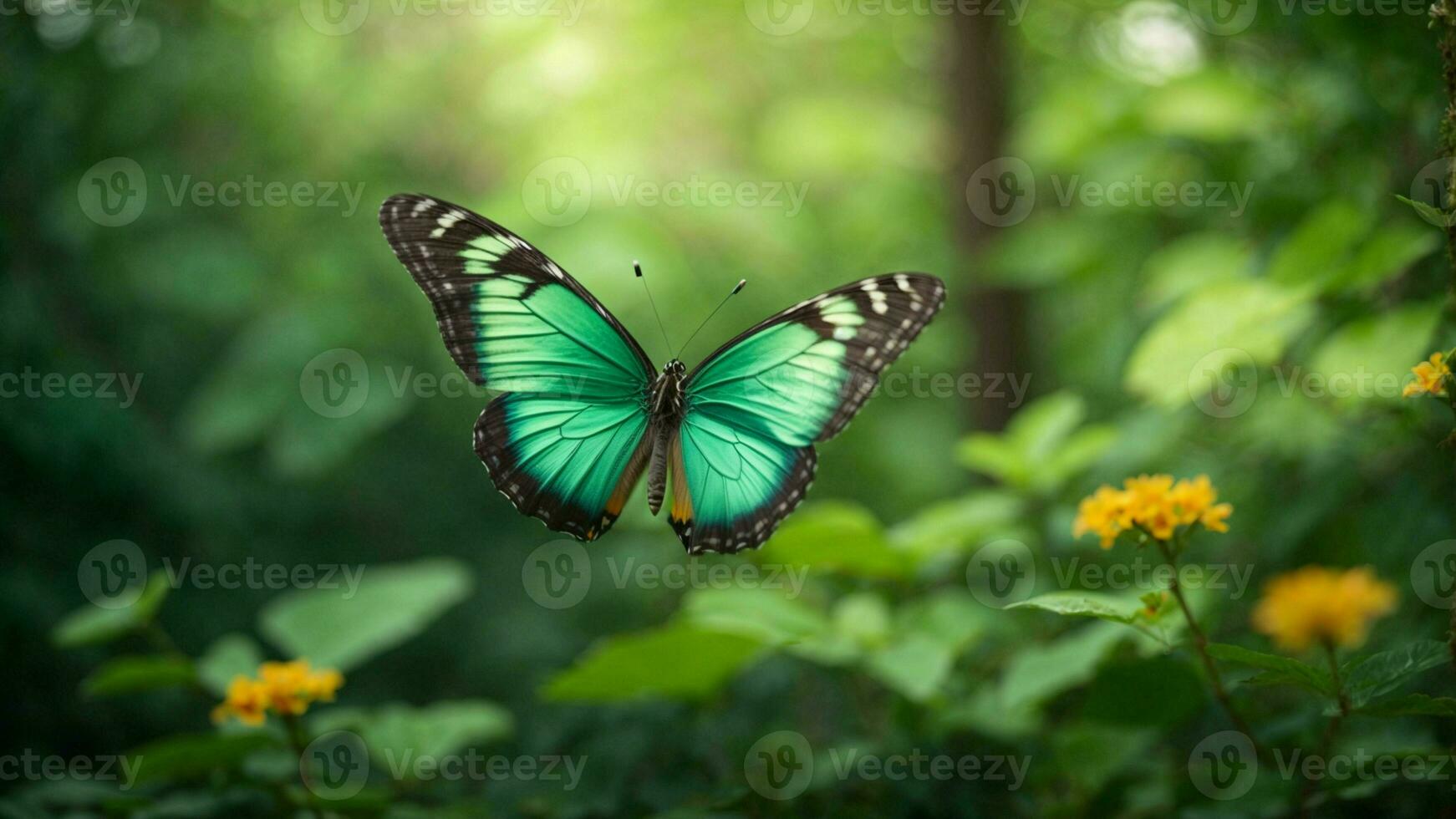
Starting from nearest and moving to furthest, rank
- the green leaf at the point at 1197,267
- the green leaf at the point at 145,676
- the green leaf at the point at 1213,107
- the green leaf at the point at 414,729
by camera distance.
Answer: the green leaf at the point at 145,676, the green leaf at the point at 414,729, the green leaf at the point at 1197,267, the green leaf at the point at 1213,107

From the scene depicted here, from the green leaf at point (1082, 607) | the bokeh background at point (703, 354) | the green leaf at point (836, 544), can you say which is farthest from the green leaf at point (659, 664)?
the green leaf at point (1082, 607)

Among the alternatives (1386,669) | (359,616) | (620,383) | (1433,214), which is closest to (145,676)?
(359,616)

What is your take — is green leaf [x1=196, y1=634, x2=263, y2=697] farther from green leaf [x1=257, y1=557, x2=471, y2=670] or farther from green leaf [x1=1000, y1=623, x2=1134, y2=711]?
green leaf [x1=1000, y1=623, x2=1134, y2=711]

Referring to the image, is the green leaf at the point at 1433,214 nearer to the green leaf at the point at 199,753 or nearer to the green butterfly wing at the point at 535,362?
the green butterfly wing at the point at 535,362

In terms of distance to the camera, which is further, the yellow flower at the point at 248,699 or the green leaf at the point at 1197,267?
the green leaf at the point at 1197,267

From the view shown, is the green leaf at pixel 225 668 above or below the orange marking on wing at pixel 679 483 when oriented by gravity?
below

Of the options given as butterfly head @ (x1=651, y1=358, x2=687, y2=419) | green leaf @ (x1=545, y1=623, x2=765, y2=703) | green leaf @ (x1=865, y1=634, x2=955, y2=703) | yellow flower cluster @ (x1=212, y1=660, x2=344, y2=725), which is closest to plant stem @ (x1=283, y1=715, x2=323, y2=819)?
yellow flower cluster @ (x1=212, y1=660, x2=344, y2=725)

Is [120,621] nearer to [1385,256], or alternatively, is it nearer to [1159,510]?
[1159,510]
